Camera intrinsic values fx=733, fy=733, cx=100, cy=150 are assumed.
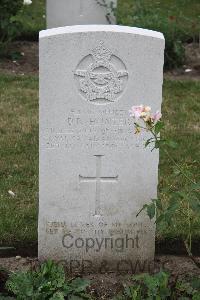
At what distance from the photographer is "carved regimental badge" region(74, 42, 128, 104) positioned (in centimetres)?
365

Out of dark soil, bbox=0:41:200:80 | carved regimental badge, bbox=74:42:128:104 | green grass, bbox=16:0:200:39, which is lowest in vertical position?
carved regimental badge, bbox=74:42:128:104

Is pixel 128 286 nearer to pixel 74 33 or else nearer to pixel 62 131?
pixel 62 131

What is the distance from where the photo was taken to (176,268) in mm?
4008

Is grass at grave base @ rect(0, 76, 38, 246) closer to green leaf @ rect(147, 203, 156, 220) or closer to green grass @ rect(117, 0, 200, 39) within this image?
green leaf @ rect(147, 203, 156, 220)

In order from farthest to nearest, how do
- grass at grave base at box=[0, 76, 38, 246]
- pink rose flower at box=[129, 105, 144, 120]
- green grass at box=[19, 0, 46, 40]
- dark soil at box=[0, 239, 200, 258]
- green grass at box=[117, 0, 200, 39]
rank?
green grass at box=[117, 0, 200, 39], green grass at box=[19, 0, 46, 40], grass at grave base at box=[0, 76, 38, 246], dark soil at box=[0, 239, 200, 258], pink rose flower at box=[129, 105, 144, 120]

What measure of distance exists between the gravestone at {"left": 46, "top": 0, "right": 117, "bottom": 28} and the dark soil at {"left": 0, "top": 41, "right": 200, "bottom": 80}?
19.8 inches

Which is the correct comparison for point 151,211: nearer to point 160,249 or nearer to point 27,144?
point 160,249

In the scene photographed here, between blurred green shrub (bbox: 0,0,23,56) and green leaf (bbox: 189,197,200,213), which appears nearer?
green leaf (bbox: 189,197,200,213)

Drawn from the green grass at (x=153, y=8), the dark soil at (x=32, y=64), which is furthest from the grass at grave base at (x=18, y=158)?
the green grass at (x=153, y=8)

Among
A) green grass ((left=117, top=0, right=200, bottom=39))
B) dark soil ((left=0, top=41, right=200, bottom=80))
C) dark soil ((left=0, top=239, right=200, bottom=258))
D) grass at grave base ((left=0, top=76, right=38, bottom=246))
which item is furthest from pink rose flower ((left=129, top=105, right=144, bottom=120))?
green grass ((left=117, top=0, right=200, bottom=39))

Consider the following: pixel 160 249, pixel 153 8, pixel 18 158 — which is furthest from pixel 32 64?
pixel 160 249

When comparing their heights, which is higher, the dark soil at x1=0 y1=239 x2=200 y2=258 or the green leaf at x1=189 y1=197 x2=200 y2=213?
the green leaf at x1=189 y1=197 x2=200 y2=213

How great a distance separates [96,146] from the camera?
3.77 m

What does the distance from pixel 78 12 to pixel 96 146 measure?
4.72m
